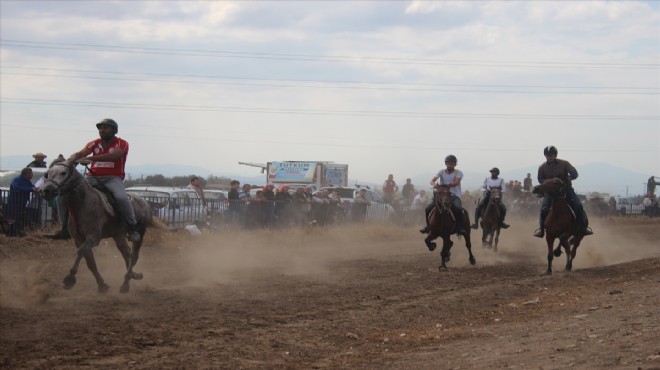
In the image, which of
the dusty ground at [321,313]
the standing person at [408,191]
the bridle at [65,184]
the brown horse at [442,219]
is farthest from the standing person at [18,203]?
the standing person at [408,191]

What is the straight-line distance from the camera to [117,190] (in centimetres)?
1521

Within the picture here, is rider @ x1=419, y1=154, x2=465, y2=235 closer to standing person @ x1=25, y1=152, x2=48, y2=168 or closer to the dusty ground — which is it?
the dusty ground

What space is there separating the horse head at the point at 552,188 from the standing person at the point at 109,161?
27.9 ft

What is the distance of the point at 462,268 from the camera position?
20828 millimetres

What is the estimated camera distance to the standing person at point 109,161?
14.8 meters

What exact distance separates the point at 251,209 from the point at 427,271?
10.9 m

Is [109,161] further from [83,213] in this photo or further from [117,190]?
[83,213]

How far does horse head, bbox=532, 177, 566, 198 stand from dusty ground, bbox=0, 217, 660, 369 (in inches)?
64.3

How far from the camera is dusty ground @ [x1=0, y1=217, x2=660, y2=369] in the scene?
9.95 m

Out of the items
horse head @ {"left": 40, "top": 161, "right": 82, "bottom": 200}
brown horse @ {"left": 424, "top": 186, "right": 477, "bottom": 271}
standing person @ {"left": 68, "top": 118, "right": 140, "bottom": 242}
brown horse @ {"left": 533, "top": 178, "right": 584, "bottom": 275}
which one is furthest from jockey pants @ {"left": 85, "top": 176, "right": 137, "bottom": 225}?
brown horse @ {"left": 533, "top": 178, "right": 584, "bottom": 275}

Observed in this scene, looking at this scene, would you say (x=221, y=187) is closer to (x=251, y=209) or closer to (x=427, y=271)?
(x=251, y=209)

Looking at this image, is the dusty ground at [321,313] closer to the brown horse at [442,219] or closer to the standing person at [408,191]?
the brown horse at [442,219]

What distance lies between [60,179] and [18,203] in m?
9.13

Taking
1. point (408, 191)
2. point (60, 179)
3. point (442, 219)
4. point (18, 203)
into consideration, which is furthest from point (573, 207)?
point (408, 191)
